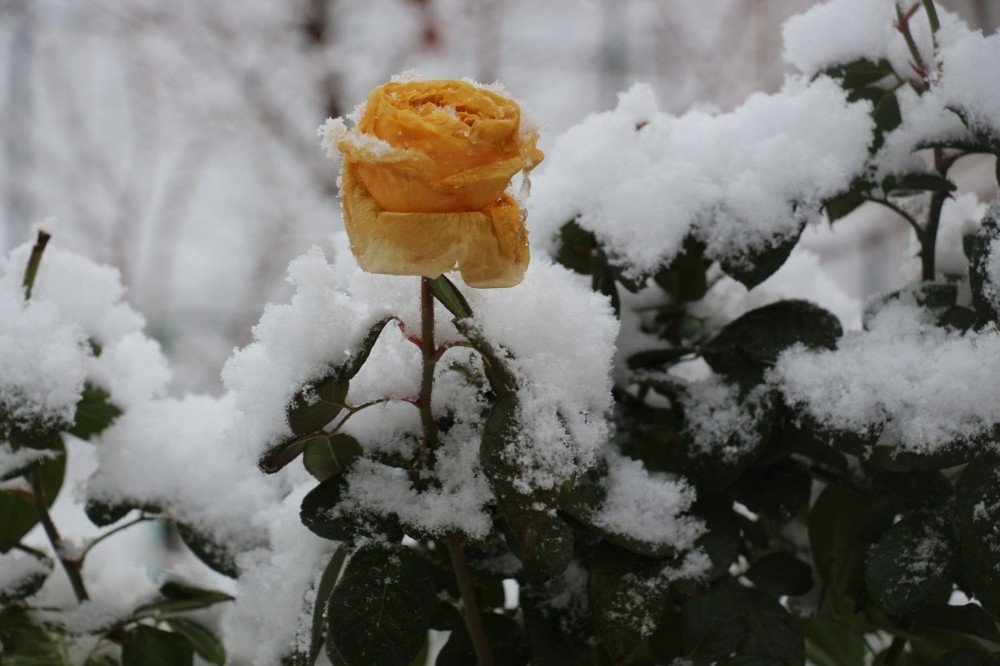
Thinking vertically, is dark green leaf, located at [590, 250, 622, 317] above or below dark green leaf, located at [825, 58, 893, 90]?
below

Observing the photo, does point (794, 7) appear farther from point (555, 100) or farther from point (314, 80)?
point (314, 80)

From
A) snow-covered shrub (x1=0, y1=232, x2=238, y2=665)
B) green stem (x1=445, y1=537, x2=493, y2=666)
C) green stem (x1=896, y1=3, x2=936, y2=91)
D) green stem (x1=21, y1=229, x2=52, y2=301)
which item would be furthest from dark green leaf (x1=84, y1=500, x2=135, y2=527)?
green stem (x1=896, y1=3, x2=936, y2=91)

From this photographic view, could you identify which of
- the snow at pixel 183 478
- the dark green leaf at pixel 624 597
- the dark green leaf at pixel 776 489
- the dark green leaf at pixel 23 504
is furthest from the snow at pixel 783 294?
the dark green leaf at pixel 23 504

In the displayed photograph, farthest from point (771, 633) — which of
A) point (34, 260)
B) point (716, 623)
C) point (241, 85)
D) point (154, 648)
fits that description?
point (241, 85)

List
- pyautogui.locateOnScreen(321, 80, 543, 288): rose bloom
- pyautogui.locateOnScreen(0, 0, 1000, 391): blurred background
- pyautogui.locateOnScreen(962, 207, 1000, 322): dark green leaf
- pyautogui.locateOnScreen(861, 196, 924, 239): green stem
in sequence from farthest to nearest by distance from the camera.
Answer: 1. pyautogui.locateOnScreen(0, 0, 1000, 391): blurred background
2. pyautogui.locateOnScreen(861, 196, 924, 239): green stem
3. pyautogui.locateOnScreen(962, 207, 1000, 322): dark green leaf
4. pyautogui.locateOnScreen(321, 80, 543, 288): rose bloom

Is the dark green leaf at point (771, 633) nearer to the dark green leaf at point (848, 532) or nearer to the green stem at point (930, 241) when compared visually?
the dark green leaf at point (848, 532)

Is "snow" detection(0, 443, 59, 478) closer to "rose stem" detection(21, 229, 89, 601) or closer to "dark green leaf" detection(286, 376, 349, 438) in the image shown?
"rose stem" detection(21, 229, 89, 601)
